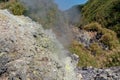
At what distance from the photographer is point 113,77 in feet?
32.3

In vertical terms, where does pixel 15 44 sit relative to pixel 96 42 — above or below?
below

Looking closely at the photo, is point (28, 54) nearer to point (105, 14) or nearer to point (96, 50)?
point (96, 50)

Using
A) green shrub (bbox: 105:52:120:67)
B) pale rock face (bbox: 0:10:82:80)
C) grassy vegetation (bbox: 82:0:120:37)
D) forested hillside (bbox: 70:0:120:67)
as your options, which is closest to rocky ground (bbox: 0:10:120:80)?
pale rock face (bbox: 0:10:82:80)

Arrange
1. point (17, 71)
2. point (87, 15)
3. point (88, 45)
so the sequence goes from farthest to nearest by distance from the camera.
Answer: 1. point (87, 15)
2. point (88, 45)
3. point (17, 71)

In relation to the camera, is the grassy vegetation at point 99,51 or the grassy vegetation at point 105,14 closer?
the grassy vegetation at point 99,51

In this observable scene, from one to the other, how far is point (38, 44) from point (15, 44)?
339mm

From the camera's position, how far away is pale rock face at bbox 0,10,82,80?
195 inches

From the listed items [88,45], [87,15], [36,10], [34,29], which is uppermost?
[87,15]

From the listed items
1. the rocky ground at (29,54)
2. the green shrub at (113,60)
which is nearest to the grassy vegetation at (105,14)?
the green shrub at (113,60)

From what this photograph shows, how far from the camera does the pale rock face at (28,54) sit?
495cm

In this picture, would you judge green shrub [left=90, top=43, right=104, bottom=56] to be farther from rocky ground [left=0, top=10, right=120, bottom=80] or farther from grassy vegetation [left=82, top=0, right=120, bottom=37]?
rocky ground [left=0, top=10, right=120, bottom=80]

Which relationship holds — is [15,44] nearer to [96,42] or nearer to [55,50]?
[55,50]

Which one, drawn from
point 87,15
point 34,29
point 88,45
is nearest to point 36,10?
point 34,29

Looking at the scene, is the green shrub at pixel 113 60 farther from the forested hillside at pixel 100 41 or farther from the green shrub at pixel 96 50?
the green shrub at pixel 96 50
